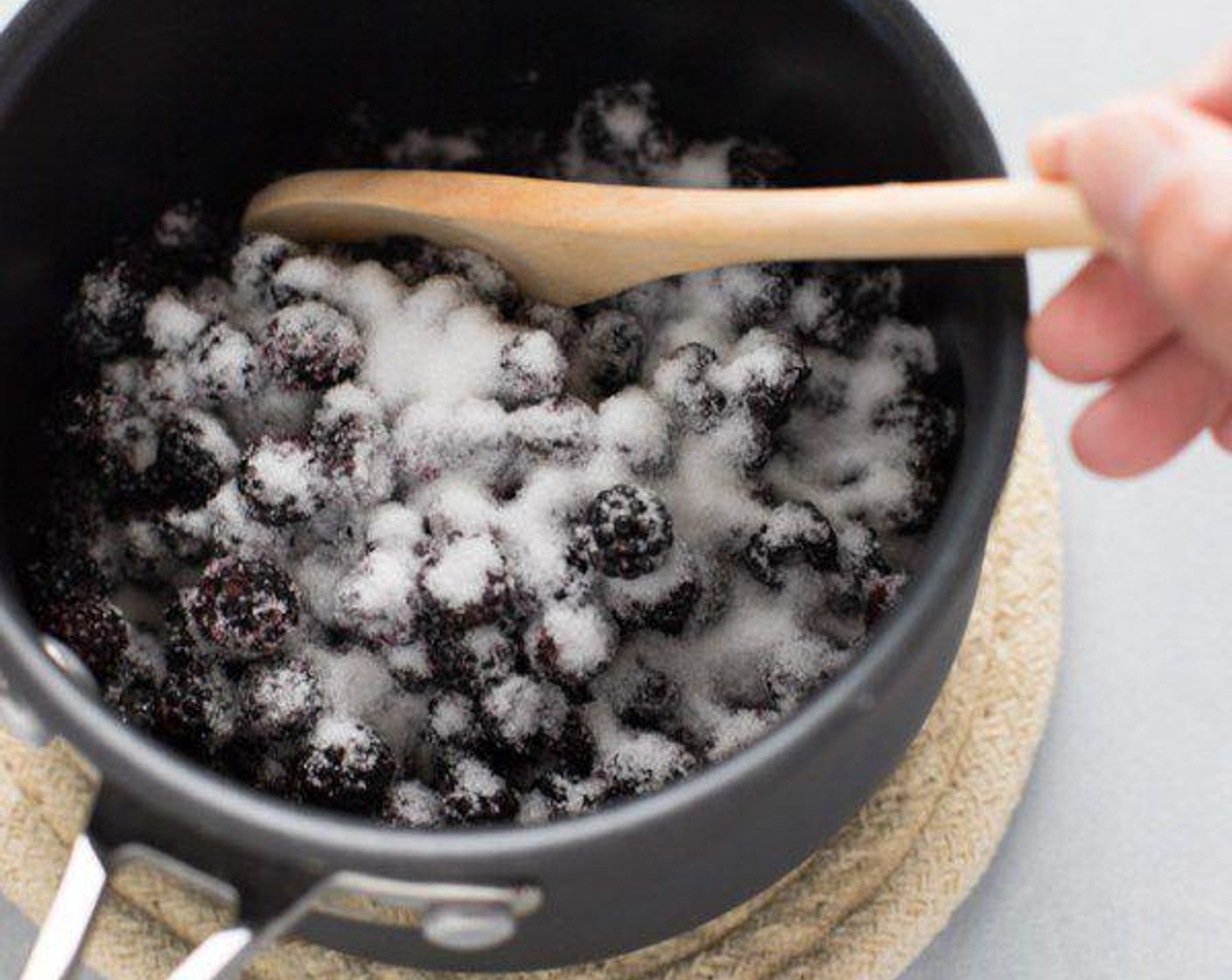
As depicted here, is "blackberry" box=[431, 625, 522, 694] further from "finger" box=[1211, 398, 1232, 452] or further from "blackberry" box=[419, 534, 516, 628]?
"finger" box=[1211, 398, 1232, 452]

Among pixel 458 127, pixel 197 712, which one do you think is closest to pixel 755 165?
pixel 458 127

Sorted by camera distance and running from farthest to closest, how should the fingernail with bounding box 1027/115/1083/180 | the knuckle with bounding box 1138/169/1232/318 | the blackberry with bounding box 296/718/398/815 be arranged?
the blackberry with bounding box 296/718/398/815
the fingernail with bounding box 1027/115/1083/180
the knuckle with bounding box 1138/169/1232/318

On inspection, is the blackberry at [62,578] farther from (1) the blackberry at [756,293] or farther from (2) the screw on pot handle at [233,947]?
(1) the blackberry at [756,293]

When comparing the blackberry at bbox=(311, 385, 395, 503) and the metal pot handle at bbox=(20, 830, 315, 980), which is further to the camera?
the blackberry at bbox=(311, 385, 395, 503)

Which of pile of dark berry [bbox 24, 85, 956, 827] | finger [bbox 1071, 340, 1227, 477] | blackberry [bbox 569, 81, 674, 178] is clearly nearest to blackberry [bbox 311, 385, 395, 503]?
pile of dark berry [bbox 24, 85, 956, 827]

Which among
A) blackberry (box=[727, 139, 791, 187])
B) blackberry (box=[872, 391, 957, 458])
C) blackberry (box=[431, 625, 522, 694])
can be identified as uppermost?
blackberry (box=[727, 139, 791, 187])
